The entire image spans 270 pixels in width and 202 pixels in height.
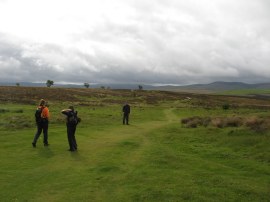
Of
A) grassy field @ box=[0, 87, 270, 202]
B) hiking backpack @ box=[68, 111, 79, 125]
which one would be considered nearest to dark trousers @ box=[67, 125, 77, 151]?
hiking backpack @ box=[68, 111, 79, 125]

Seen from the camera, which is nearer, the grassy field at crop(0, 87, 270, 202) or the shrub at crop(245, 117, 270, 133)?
the grassy field at crop(0, 87, 270, 202)

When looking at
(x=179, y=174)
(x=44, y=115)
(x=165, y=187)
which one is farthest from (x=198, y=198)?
(x=44, y=115)

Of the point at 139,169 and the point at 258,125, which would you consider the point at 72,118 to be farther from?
the point at 258,125

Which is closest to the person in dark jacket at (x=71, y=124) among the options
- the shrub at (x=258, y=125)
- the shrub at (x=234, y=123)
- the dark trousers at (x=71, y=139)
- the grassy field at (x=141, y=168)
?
the dark trousers at (x=71, y=139)

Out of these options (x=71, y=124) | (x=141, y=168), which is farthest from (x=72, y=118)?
(x=141, y=168)

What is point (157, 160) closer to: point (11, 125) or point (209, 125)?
point (209, 125)

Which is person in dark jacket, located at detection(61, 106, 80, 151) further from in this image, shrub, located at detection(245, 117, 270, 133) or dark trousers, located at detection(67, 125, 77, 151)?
shrub, located at detection(245, 117, 270, 133)

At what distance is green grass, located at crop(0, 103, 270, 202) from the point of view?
1112cm

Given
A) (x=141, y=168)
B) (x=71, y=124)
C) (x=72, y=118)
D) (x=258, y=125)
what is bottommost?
(x=141, y=168)

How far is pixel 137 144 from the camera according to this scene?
20.8 metres

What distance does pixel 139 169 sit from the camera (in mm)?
14242

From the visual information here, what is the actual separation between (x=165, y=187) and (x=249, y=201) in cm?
279

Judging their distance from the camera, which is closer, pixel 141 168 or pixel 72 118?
pixel 141 168

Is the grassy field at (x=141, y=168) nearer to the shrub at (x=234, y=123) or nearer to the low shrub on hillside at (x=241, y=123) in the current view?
the low shrub on hillside at (x=241, y=123)
